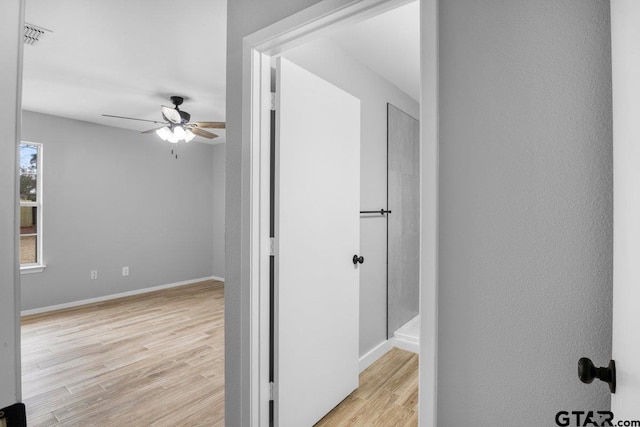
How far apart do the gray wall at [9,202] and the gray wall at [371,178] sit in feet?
6.87

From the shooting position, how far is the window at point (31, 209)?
418cm

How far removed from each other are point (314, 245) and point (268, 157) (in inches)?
22.9

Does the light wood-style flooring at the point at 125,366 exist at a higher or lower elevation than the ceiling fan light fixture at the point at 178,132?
lower

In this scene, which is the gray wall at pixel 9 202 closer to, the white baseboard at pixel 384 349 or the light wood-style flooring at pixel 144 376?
the light wood-style flooring at pixel 144 376

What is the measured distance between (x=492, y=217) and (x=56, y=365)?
348 cm

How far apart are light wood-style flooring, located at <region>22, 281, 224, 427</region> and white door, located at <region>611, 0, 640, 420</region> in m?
2.06

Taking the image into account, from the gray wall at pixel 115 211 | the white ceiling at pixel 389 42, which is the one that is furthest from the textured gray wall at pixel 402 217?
the gray wall at pixel 115 211

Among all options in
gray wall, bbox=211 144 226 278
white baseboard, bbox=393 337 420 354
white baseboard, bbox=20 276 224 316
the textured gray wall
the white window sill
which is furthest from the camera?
gray wall, bbox=211 144 226 278

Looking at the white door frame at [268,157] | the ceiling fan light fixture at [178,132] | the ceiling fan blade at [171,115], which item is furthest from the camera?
the ceiling fan light fixture at [178,132]

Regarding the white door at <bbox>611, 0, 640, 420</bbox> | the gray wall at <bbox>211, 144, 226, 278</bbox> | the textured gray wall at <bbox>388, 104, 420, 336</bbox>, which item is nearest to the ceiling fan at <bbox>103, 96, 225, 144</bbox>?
the textured gray wall at <bbox>388, 104, 420, 336</bbox>

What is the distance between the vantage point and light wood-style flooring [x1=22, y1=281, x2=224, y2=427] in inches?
83.2

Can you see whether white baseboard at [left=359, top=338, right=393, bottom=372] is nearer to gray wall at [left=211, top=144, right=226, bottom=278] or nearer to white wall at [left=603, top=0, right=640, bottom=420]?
white wall at [left=603, top=0, right=640, bottom=420]

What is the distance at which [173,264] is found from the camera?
563cm

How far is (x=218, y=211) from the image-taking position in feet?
20.0
